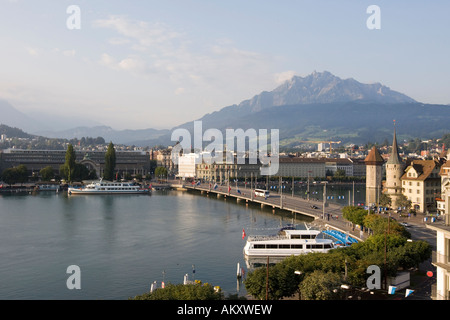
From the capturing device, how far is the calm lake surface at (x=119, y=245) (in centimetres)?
2358

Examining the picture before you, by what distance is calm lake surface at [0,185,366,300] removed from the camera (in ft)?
77.4

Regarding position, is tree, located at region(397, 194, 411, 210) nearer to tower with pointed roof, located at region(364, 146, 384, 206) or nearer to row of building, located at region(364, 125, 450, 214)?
row of building, located at region(364, 125, 450, 214)

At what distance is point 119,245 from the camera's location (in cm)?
3284

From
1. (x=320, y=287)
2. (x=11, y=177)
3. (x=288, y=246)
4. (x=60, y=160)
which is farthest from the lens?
(x=60, y=160)

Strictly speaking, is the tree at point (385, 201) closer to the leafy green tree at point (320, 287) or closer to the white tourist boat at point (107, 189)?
the leafy green tree at point (320, 287)

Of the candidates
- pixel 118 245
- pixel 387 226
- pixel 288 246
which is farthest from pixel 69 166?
pixel 387 226

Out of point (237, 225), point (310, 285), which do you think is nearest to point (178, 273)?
point (310, 285)

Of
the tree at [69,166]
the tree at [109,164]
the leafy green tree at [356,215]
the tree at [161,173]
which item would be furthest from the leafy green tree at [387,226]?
the tree at [161,173]

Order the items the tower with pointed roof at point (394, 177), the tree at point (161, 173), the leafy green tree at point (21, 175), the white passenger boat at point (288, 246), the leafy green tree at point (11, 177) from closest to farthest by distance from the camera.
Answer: the white passenger boat at point (288, 246) → the tower with pointed roof at point (394, 177) → the leafy green tree at point (11, 177) → the leafy green tree at point (21, 175) → the tree at point (161, 173)

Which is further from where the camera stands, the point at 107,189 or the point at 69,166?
the point at 69,166

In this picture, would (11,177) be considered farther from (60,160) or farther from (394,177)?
(394,177)

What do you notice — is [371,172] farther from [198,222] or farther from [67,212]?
[67,212]

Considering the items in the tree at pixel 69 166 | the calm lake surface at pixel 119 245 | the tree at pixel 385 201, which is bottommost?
the calm lake surface at pixel 119 245

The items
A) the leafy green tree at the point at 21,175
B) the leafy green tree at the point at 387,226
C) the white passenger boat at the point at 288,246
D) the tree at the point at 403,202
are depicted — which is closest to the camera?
the leafy green tree at the point at 387,226
